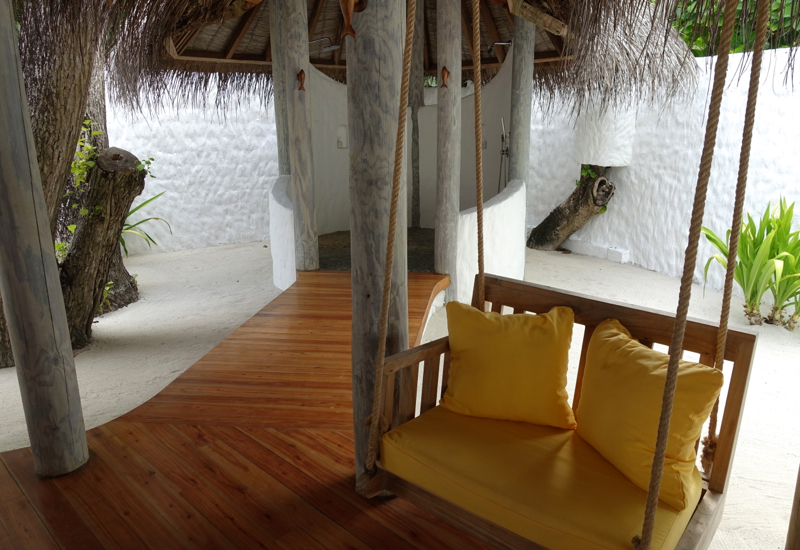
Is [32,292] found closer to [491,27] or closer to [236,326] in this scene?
[236,326]

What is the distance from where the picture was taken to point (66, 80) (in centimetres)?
378

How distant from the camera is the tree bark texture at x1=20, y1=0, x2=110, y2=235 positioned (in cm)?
339

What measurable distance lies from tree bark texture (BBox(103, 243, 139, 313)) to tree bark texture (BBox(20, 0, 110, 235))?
7.45 feet

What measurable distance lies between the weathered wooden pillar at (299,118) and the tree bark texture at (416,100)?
2268 mm

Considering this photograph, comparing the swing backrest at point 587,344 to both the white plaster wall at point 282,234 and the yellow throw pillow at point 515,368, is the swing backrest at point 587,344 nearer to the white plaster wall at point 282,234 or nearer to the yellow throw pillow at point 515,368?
the yellow throw pillow at point 515,368

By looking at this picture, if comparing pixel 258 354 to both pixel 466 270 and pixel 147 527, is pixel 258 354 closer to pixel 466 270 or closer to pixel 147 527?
pixel 147 527

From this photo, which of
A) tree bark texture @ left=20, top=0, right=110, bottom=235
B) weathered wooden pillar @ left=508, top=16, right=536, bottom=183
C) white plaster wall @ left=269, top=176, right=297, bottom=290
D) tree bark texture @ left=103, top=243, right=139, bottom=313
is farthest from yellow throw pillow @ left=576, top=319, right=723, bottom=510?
tree bark texture @ left=103, top=243, right=139, bottom=313

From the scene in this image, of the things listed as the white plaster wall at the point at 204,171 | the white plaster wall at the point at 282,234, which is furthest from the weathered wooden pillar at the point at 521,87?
Result: the white plaster wall at the point at 204,171

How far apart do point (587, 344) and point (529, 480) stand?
0.56 metres

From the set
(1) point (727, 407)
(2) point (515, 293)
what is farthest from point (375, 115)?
(1) point (727, 407)

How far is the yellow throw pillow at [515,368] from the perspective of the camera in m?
1.77

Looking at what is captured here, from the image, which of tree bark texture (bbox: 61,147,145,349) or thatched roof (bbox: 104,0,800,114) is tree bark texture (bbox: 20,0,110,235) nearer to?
thatched roof (bbox: 104,0,800,114)

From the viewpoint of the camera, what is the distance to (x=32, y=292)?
1.83m

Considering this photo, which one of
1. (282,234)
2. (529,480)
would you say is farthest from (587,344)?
(282,234)
